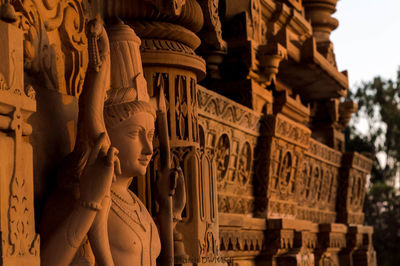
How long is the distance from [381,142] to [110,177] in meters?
25.0

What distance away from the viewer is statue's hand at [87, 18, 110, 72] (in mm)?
3730

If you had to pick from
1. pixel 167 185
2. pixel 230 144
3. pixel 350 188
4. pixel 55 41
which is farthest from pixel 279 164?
pixel 55 41

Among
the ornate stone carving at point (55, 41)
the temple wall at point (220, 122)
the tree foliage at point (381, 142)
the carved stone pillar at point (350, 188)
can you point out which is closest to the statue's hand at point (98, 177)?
the temple wall at point (220, 122)

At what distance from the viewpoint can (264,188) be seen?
8453 millimetres

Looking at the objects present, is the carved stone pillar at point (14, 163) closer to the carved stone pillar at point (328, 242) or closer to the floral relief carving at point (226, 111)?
the floral relief carving at point (226, 111)

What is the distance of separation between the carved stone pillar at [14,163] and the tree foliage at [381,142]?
73.1ft

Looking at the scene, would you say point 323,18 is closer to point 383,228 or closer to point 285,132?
point 285,132

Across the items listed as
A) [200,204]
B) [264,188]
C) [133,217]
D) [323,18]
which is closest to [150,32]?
[200,204]

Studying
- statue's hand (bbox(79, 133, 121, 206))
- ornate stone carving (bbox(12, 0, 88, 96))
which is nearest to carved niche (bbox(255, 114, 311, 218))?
ornate stone carving (bbox(12, 0, 88, 96))

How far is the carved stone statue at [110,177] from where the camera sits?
3463mm

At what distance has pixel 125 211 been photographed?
13.0ft

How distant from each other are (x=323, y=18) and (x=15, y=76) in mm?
9966

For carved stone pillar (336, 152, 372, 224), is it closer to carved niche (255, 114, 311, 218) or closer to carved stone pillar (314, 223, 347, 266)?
carved stone pillar (314, 223, 347, 266)

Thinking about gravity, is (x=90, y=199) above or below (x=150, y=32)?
below
